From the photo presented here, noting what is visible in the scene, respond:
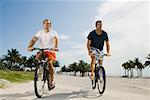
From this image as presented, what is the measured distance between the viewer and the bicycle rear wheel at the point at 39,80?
21.4ft

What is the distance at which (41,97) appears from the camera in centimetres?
674

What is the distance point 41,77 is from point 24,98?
2.03ft

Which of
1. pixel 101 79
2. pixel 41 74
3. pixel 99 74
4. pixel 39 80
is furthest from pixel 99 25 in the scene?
pixel 39 80

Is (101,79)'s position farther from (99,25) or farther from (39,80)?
(39,80)

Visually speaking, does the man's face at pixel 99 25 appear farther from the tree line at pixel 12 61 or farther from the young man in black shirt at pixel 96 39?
the tree line at pixel 12 61

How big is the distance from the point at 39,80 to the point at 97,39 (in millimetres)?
2048

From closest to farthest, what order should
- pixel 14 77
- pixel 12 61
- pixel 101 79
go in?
1. pixel 101 79
2. pixel 14 77
3. pixel 12 61

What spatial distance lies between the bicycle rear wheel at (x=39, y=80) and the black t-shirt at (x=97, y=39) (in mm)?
1761

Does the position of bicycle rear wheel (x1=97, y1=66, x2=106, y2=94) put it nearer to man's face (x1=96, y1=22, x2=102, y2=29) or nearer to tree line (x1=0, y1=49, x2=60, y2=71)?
man's face (x1=96, y1=22, x2=102, y2=29)

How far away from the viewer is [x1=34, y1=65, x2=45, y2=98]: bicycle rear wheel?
Result: 6.51m

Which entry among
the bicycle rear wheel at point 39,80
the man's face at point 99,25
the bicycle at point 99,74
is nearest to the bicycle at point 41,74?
the bicycle rear wheel at point 39,80

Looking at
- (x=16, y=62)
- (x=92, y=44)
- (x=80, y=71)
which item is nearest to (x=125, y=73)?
(x=80, y=71)

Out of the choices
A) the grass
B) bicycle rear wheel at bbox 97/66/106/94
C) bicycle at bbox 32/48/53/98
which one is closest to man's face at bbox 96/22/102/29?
bicycle rear wheel at bbox 97/66/106/94

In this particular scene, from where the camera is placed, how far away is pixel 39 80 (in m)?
6.71
